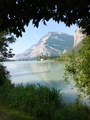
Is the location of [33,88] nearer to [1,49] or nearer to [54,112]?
[54,112]

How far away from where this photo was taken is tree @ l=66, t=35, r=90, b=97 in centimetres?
1157

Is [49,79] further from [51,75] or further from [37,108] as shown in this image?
[37,108]

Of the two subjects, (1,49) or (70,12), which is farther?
(1,49)

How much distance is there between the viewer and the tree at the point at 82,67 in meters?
11.6

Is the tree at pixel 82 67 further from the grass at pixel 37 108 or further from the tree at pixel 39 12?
the tree at pixel 39 12

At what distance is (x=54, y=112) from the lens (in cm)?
1112

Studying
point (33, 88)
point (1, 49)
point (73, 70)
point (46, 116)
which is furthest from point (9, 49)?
point (46, 116)

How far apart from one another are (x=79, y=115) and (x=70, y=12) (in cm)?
725

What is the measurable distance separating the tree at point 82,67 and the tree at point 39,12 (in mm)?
6559

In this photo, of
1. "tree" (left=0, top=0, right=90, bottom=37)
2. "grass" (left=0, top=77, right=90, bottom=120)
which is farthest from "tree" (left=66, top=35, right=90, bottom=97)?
"tree" (left=0, top=0, right=90, bottom=37)

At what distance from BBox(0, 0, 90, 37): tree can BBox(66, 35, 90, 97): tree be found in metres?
6.56

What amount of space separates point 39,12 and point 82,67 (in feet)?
25.6

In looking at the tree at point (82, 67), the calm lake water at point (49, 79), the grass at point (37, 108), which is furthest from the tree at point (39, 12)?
the calm lake water at point (49, 79)

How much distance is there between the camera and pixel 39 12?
4621 mm
